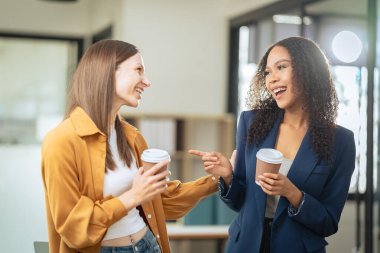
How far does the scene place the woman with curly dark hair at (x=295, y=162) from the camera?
179 centimetres

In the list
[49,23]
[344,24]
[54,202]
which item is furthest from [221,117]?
[54,202]

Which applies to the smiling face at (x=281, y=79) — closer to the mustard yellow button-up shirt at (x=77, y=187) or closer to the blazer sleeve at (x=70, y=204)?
the mustard yellow button-up shirt at (x=77, y=187)

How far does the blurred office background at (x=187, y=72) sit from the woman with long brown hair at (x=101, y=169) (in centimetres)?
52

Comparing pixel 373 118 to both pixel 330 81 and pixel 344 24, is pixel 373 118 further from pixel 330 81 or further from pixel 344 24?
pixel 330 81

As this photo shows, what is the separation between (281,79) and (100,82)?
1.69 ft

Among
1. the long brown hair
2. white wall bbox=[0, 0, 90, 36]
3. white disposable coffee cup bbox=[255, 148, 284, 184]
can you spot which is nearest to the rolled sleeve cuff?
white disposable coffee cup bbox=[255, 148, 284, 184]

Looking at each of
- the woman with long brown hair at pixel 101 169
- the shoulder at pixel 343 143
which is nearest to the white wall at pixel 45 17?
the woman with long brown hair at pixel 101 169

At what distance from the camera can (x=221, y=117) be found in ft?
21.0

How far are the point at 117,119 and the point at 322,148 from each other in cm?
60

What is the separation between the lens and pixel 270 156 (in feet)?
5.50

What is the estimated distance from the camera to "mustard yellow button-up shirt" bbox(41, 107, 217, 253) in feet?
5.21

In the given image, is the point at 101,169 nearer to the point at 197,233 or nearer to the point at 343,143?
the point at 343,143

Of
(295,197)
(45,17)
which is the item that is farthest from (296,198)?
(45,17)

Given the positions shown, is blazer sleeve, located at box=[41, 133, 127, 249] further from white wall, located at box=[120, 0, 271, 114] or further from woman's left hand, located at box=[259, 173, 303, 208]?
white wall, located at box=[120, 0, 271, 114]
